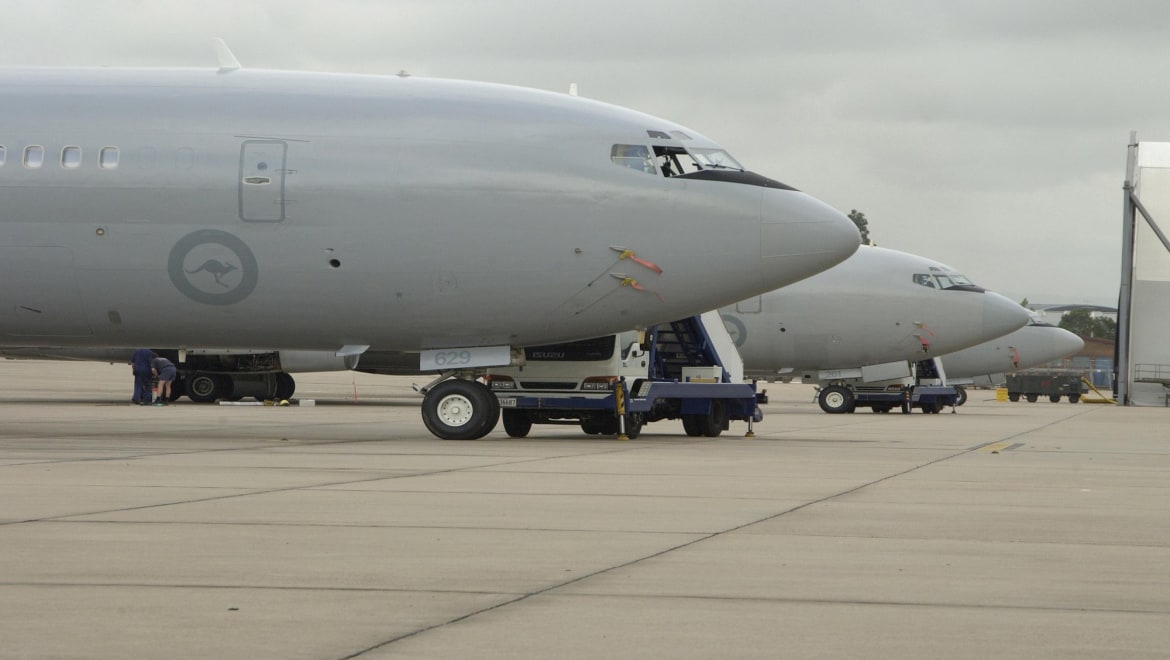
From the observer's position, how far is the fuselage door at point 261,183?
20.8 metres

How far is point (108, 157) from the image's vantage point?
68.5ft

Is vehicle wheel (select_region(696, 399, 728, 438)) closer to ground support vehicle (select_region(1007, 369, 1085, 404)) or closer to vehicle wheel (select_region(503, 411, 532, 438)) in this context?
vehicle wheel (select_region(503, 411, 532, 438))

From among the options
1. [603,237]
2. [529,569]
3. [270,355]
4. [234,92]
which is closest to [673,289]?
[603,237]

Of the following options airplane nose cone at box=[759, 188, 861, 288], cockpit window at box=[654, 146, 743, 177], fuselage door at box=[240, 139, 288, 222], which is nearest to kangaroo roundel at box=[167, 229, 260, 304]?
fuselage door at box=[240, 139, 288, 222]

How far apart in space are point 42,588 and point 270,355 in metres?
30.7

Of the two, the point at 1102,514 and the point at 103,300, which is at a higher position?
the point at 103,300

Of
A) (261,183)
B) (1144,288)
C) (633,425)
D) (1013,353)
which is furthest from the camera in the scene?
(1144,288)

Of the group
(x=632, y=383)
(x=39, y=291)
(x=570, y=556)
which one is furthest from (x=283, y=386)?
(x=570, y=556)

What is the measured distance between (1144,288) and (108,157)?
51230 millimetres

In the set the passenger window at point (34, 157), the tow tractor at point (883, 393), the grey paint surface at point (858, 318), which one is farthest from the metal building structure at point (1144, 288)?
the passenger window at point (34, 157)

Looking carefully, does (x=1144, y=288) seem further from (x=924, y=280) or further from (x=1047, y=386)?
(x=924, y=280)

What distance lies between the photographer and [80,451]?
59.5 ft

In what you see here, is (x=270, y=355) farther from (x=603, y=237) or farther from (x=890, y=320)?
(x=603, y=237)

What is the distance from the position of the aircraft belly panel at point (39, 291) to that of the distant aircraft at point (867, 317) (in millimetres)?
20709
